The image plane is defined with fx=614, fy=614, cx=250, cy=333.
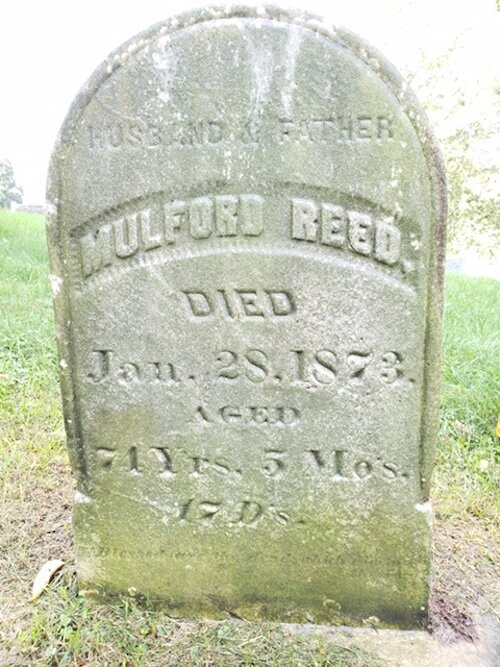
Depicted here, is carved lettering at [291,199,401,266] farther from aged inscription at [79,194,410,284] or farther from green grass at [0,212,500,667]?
green grass at [0,212,500,667]

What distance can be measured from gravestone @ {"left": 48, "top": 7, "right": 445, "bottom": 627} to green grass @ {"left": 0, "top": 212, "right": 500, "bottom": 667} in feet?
0.39

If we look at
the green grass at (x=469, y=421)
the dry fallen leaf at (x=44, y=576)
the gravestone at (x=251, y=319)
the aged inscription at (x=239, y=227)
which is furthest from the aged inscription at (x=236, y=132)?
the green grass at (x=469, y=421)

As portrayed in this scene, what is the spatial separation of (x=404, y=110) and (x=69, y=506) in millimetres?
2170

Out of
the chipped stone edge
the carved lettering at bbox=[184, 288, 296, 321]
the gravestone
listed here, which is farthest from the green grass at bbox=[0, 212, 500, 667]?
the carved lettering at bbox=[184, 288, 296, 321]

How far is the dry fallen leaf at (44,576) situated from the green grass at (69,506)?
29 mm

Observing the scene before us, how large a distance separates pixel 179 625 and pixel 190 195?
1.46 m

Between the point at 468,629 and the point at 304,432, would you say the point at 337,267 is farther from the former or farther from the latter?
the point at 468,629

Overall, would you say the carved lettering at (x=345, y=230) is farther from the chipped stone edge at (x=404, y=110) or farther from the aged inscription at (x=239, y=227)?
the chipped stone edge at (x=404, y=110)

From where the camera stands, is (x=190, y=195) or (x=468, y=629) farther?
(x=468, y=629)

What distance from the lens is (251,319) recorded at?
1.92 metres

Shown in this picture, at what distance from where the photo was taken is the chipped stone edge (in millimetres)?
1683

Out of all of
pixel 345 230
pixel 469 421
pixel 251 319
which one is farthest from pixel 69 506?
pixel 469 421

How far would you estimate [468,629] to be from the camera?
2.12m

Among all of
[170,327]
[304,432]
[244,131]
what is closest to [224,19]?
[244,131]
